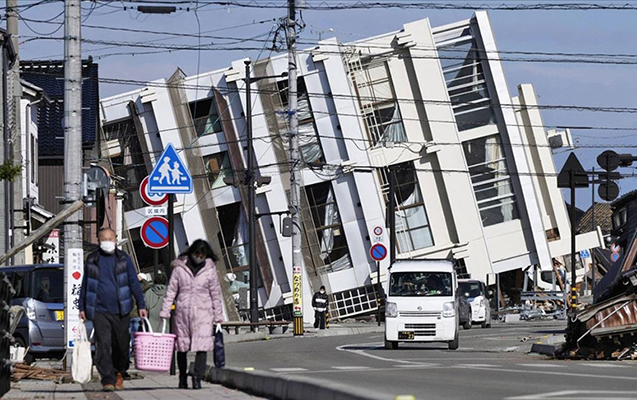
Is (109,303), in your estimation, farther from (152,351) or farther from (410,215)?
(410,215)

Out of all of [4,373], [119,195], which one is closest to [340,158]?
[119,195]

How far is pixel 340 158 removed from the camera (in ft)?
184

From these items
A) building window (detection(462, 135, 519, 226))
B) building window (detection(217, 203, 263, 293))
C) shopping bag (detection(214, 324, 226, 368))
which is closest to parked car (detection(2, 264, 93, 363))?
shopping bag (detection(214, 324, 226, 368))

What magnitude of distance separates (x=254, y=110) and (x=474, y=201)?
10.7m

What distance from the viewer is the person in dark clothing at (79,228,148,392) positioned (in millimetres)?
14547

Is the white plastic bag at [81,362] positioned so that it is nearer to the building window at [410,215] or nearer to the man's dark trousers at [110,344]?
the man's dark trousers at [110,344]

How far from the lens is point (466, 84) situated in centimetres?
5747

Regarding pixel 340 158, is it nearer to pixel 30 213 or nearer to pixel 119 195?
pixel 119 195

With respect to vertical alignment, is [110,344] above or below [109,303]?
below

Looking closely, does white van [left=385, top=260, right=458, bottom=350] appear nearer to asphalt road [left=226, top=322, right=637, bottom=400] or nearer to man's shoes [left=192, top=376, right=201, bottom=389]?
asphalt road [left=226, top=322, right=637, bottom=400]

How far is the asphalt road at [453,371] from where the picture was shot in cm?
1290

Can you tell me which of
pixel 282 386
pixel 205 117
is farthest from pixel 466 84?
pixel 282 386

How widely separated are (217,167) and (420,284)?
30560mm

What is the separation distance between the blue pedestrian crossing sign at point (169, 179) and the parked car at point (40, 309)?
6541 mm
